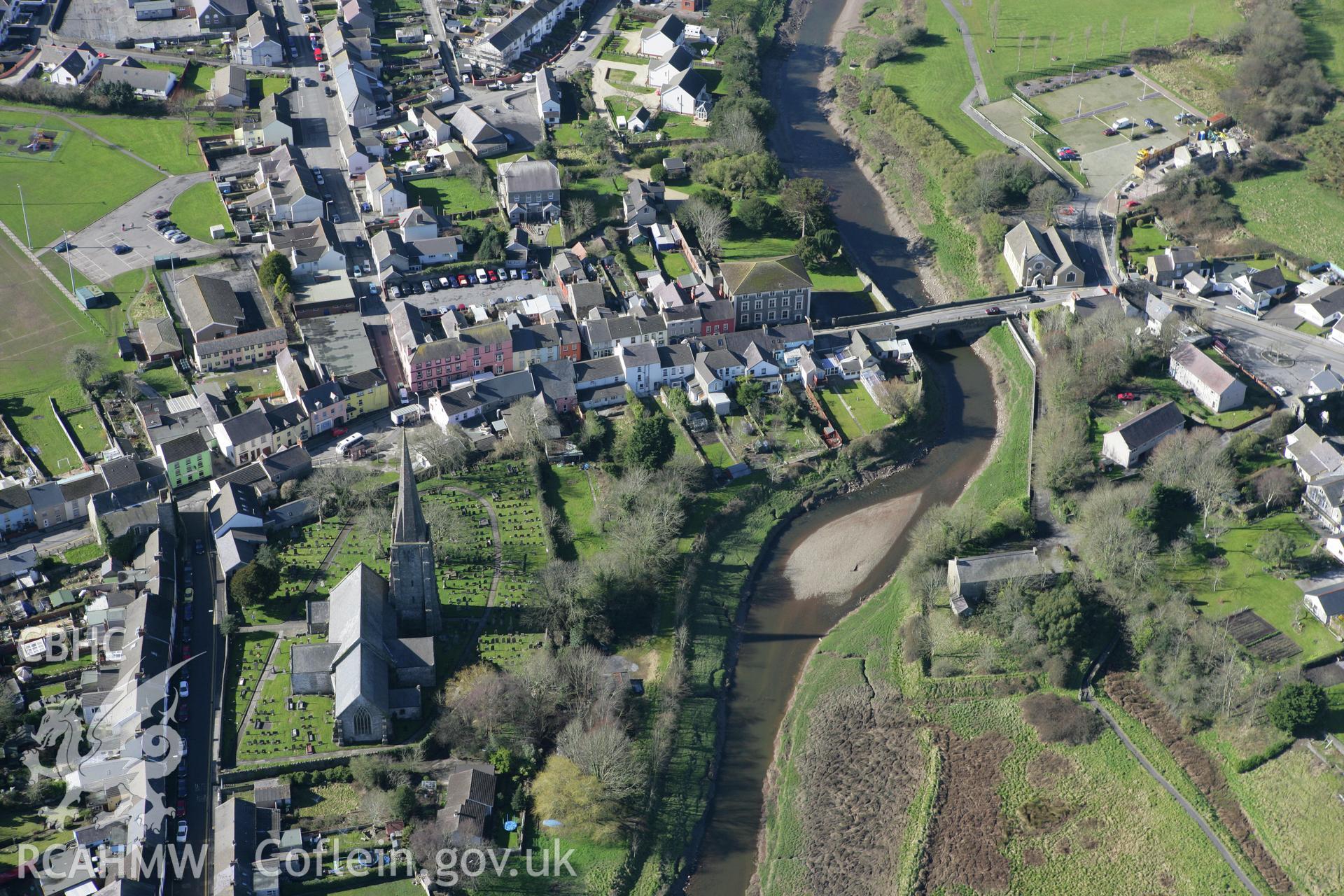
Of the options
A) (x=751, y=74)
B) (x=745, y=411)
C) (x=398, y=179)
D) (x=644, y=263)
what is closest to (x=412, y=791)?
(x=745, y=411)

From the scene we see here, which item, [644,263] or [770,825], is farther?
[644,263]

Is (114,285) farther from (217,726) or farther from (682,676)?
(682,676)

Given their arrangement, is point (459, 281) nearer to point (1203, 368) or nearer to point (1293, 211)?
point (1203, 368)

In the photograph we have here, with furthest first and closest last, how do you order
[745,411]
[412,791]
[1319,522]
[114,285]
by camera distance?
[114,285], [745,411], [1319,522], [412,791]

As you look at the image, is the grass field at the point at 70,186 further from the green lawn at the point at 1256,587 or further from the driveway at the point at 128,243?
the green lawn at the point at 1256,587

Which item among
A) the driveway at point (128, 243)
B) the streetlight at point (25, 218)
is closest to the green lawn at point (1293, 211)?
the driveway at point (128, 243)

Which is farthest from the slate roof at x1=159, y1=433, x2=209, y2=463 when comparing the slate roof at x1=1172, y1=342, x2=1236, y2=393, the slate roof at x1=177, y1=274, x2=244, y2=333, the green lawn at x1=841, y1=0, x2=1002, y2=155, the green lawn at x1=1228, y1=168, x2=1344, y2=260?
the green lawn at x1=1228, y1=168, x2=1344, y2=260

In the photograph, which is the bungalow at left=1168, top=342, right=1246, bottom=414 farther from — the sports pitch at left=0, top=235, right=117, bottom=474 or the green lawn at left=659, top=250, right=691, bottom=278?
the sports pitch at left=0, top=235, right=117, bottom=474
